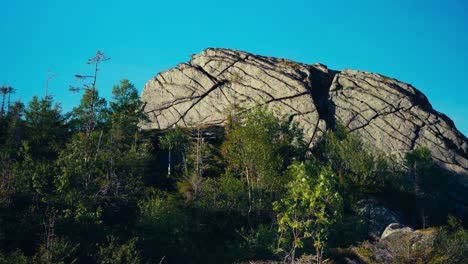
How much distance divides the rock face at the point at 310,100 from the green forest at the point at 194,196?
829cm

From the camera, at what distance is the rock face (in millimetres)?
98938

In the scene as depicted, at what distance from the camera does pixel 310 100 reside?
337 ft

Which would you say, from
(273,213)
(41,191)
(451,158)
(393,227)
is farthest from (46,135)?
(451,158)

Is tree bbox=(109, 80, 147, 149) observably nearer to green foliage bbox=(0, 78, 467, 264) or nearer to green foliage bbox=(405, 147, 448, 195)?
green foliage bbox=(0, 78, 467, 264)

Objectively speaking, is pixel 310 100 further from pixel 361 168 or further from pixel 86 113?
pixel 86 113

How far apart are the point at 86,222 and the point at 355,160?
158 feet

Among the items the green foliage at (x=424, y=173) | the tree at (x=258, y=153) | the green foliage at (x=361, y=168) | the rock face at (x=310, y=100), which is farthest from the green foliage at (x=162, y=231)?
the rock face at (x=310, y=100)

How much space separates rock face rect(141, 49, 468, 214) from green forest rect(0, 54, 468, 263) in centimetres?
829

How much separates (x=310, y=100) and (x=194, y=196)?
53165 millimetres

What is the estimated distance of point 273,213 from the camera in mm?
55531

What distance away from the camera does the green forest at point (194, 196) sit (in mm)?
37531

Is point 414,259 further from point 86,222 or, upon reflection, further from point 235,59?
point 235,59

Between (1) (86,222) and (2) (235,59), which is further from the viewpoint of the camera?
(2) (235,59)

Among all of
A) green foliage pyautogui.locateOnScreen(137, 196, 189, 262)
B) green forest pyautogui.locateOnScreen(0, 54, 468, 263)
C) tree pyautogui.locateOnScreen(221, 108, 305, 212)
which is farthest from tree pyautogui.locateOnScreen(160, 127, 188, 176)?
green foliage pyautogui.locateOnScreen(137, 196, 189, 262)
